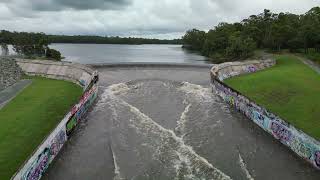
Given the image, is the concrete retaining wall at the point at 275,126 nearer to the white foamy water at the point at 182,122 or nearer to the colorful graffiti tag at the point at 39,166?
the white foamy water at the point at 182,122

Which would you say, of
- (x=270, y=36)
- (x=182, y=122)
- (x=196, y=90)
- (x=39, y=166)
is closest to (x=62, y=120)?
(x=39, y=166)

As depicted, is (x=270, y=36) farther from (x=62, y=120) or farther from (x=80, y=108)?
(x=62, y=120)

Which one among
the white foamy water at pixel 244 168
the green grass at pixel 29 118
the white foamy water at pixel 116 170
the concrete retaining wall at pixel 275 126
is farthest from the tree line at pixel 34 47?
the white foamy water at pixel 244 168

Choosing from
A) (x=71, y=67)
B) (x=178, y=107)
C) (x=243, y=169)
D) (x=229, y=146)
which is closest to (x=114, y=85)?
(x=71, y=67)

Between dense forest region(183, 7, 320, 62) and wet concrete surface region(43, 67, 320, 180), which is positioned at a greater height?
dense forest region(183, 7, 320, 62)

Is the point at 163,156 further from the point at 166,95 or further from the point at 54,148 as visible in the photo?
the point at 166,95

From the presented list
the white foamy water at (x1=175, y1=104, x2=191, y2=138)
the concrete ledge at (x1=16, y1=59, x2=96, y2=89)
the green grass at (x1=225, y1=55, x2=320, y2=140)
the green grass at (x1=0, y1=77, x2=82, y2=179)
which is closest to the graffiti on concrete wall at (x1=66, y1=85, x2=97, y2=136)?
the green grass at (x1=0, y1=77, x2=82, y2=179)

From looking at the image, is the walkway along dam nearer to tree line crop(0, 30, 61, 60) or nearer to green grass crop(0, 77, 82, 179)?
green grass crop(0, 77, 82, 179)
